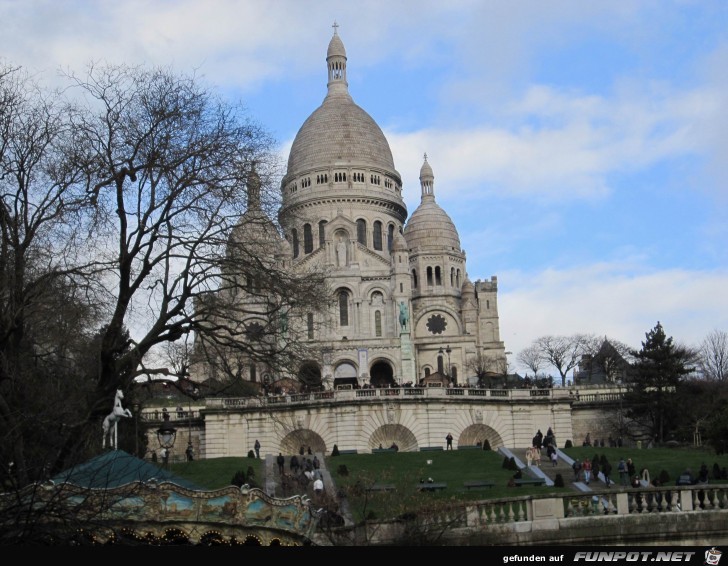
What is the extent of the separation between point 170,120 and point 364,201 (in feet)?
292

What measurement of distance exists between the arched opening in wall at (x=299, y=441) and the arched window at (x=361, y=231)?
51904 millimetres

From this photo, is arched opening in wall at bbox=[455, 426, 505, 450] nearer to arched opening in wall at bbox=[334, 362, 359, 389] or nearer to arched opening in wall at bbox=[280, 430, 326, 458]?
arched opening in wall at bbox=[280, 430, 326, 458]

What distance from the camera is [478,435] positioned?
63.8 m

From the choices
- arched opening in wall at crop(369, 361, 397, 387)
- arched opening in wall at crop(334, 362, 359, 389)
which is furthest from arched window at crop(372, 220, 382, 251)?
arched opening in wall at crop(334, 362, 359, 389)

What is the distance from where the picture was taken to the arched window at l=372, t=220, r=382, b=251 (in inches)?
4520

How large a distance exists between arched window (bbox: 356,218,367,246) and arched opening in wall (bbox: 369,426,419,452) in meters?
51.9

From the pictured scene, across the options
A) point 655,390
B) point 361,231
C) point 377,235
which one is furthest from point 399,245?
point 655,390

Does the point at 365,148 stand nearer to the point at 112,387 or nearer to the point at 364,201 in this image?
the point at 364,201

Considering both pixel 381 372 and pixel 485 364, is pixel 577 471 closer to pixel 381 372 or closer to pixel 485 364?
pixel 381 372

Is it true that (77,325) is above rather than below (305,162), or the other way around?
below

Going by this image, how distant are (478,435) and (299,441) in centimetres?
916

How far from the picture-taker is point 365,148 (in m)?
118

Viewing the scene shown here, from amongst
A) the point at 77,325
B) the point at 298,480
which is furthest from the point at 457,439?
the point at 77,325

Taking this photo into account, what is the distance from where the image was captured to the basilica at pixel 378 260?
332ft
